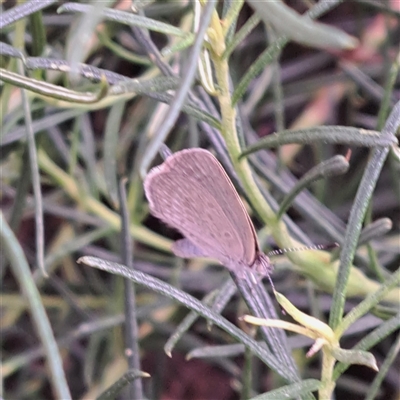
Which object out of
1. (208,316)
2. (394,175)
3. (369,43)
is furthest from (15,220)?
(369,43)

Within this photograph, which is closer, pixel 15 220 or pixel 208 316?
pixel 208 316

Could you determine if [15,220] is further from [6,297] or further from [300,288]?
[300,288]

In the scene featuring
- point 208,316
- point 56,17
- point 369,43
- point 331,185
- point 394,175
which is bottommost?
point 208,316
